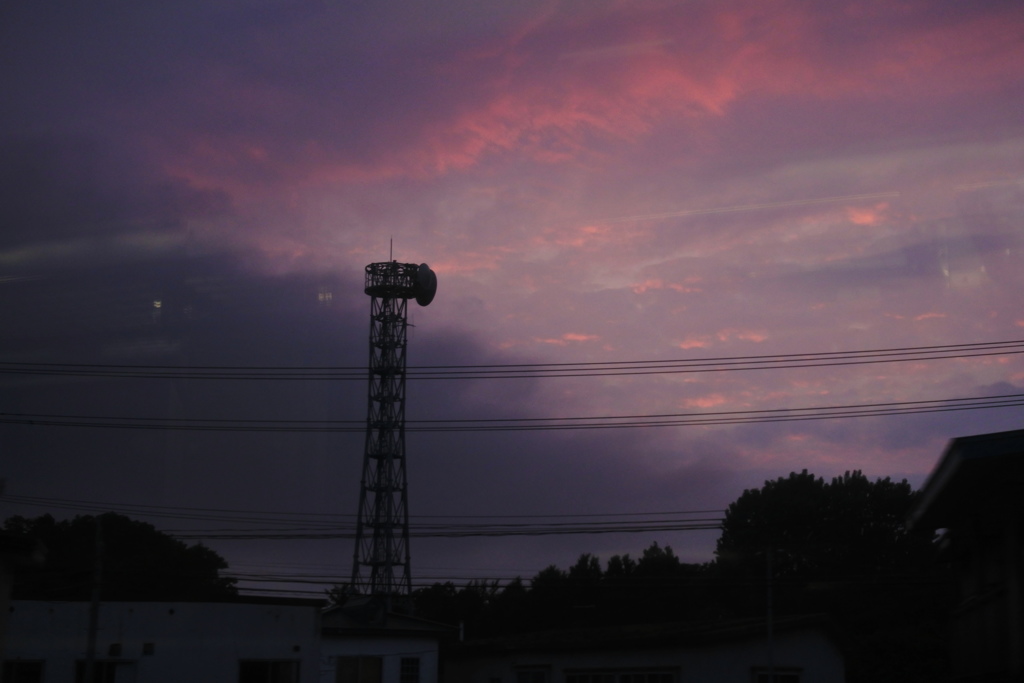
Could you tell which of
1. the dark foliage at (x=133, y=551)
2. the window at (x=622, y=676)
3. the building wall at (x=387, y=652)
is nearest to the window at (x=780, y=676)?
the window at (x=622, y=676)

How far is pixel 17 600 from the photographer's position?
24.5 meters

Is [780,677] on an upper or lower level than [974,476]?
lower

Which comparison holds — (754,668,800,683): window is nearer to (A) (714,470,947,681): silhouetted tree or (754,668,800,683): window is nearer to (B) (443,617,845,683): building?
(B) (443,617,845,683): building

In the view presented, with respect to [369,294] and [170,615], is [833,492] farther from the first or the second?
[170,615]

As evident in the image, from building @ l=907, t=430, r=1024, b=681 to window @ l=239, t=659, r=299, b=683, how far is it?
58.0 ft

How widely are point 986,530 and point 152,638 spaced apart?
806 inches

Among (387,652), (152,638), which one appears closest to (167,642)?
(152,638)

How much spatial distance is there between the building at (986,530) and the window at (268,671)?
696 inches

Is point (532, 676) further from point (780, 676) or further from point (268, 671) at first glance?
point (268, 671)

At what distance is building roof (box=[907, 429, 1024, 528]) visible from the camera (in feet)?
36.6

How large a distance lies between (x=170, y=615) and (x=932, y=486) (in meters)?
20.0

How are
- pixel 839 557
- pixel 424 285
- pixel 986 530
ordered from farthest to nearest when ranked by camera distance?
pixel 839 557 < pixel 424 285 < pixel 986 530

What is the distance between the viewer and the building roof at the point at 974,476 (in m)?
11.2

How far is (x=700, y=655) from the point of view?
30.5 meters
